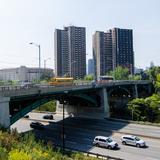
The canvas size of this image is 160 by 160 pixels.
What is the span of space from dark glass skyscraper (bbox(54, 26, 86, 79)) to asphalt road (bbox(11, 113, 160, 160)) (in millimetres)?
84158

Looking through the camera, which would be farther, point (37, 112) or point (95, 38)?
point (95, 38)

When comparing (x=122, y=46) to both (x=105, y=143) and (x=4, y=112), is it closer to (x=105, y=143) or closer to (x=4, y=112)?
(x=105, y=143)

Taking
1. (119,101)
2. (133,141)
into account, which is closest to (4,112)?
(133,141)

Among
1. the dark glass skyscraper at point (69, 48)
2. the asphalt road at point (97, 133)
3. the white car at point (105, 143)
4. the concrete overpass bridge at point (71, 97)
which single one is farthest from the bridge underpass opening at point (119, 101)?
the dark glass skyscraper at point (69, 48)

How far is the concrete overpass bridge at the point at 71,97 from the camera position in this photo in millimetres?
41094

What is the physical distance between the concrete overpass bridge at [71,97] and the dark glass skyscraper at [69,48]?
156ft

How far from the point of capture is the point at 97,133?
59.9m

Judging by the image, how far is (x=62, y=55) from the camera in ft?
549

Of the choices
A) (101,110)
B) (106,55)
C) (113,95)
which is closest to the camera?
(101,110)

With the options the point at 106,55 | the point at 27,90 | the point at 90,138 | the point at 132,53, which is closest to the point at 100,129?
the point at 90,138

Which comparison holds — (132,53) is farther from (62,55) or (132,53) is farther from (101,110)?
A: (101,110)

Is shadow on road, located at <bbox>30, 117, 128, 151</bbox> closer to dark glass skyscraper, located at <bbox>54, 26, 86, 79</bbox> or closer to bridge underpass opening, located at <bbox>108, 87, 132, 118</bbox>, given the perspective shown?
bridge underpass opening, located at <bbox>108, 87, 132, 118</bbox>

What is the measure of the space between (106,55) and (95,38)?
11.4 meters

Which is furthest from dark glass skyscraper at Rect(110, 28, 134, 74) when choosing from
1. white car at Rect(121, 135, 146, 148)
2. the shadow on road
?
white car at Rect(121, 135, 146, 148)
